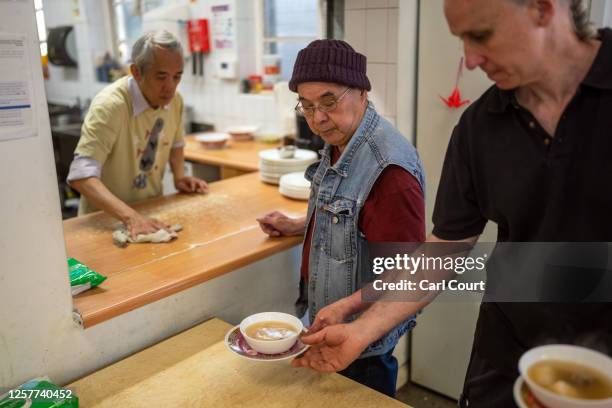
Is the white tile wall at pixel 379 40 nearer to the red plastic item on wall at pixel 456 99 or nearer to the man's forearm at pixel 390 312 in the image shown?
the red plastic item on wall at pixel 456 99

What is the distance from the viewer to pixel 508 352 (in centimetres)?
120

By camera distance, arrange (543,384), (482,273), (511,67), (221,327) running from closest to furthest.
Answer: (543,384)
(511,67)
(221,327)
(482,273)

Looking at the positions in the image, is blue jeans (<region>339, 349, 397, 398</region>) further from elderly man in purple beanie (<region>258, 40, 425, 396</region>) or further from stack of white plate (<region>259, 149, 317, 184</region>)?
stack of white plate (<region>259, 149, 317, 184</region>)

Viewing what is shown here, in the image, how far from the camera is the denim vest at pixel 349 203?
150 cm

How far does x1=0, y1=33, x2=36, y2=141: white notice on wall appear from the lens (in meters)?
1.22

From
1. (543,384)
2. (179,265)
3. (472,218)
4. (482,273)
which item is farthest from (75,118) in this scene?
(543,384)

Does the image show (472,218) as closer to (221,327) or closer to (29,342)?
(221,327)

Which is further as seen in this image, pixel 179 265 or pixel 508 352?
pixel 179 265

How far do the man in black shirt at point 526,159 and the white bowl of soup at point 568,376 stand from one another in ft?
0.68

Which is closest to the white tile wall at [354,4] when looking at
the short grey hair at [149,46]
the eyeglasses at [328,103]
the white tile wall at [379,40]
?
the white tile wall at [379,40]

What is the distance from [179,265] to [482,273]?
4.07 feet

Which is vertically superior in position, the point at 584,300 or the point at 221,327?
the point at 584,300

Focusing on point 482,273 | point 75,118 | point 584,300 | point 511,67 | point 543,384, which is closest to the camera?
point 543,384

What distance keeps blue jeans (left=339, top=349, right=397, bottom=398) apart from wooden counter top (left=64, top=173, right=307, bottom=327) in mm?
496
